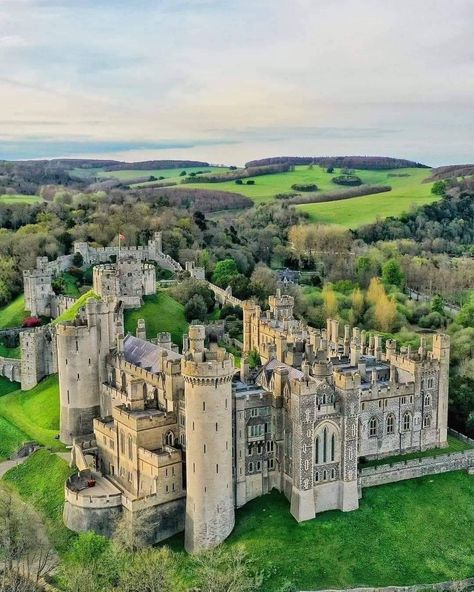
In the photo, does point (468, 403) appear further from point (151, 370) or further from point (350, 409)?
point (151, 370)

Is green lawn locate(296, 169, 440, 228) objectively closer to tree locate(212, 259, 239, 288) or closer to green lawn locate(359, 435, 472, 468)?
tree locate(212, 259, 239, 288)

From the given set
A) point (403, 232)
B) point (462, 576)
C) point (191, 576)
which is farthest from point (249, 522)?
point (403, 232)

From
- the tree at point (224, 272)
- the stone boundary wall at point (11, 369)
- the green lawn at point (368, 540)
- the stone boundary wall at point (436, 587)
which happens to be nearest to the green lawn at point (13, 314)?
the stone boundary wall at point (11, 369)

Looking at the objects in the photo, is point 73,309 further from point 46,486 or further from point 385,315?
point 385,315

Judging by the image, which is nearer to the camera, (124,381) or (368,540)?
(368,540)

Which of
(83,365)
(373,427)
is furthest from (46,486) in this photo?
(373,427)

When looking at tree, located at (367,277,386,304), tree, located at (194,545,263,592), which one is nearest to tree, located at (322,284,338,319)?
tree, located at (367,277,386,304)

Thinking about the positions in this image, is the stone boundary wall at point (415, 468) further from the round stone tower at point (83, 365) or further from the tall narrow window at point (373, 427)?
the round stone tower at point (83, 365)
